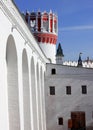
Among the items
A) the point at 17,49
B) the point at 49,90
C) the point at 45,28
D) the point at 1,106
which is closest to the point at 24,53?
the point at 17,49

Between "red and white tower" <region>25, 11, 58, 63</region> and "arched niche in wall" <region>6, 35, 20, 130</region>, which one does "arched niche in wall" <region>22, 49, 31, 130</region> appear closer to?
"arched niche in wall" <region>6, 35, 20, 130</region>

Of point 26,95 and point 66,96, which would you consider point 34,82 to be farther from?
point 66,96

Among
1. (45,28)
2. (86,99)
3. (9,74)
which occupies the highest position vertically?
(45,28)

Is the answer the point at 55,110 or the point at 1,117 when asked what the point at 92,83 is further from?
the point at 1,117

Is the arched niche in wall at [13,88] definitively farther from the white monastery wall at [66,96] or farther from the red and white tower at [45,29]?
the red and white tower at [45,29]

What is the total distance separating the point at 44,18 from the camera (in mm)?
37094

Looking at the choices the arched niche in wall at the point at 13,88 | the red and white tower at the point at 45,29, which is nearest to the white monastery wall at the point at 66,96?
the red and white tower at the point at 45,29

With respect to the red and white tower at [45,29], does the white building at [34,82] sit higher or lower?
lower

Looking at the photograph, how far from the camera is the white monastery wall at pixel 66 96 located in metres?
26.9

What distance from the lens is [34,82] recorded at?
59.7 feet

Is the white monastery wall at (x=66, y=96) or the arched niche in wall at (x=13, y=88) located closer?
the arched niche in wall at (x=13, y=88)

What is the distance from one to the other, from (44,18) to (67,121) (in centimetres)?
1342

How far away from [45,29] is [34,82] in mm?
19004

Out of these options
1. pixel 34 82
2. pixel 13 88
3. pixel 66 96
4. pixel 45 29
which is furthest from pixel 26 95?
pixel 45 29
